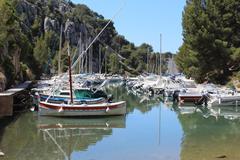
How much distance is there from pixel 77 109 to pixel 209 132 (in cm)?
1262

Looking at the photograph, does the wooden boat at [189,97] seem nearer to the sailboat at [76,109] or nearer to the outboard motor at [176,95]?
the outboard motor at [176,95]

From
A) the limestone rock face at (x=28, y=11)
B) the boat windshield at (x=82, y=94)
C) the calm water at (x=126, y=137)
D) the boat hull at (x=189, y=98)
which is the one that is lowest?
the calm water at (x=126, y=137)

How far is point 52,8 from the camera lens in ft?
571

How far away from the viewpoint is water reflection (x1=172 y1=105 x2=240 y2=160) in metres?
23.8

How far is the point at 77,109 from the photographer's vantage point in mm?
40250

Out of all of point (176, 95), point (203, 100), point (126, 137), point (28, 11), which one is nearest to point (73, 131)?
point (126, 137)

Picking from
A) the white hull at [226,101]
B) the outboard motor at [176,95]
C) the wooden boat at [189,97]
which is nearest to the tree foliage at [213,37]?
the outboard motor at [176,95]

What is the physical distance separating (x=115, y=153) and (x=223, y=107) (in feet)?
95.3

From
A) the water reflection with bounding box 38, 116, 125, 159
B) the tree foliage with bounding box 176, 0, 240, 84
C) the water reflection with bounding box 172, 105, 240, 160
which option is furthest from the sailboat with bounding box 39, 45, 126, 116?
the tree foliage with bounding box 176, 0, 240, 84

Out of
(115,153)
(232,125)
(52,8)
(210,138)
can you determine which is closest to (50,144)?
(115,153)

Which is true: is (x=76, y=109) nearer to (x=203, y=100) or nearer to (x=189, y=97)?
(x=203, y=100)

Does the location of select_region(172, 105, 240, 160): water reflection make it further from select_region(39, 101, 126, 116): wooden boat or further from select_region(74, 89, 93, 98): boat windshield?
select_region(74, 89, 93, 98): boat windshield

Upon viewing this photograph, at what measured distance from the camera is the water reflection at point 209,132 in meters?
23.8

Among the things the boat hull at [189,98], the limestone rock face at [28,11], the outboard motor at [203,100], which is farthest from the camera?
the limestone rock face at [28,11]
